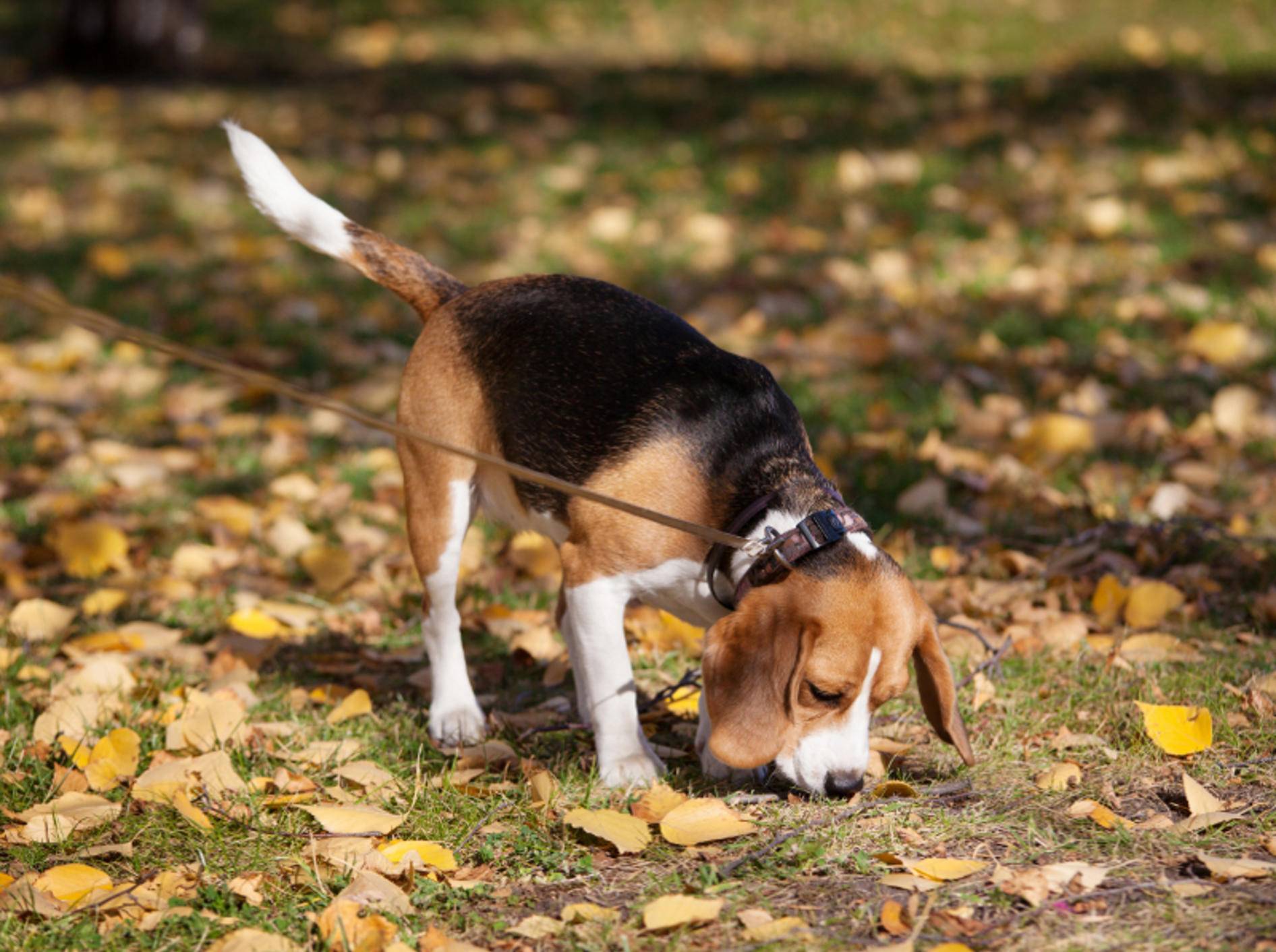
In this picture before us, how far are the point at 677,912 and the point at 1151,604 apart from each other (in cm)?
215

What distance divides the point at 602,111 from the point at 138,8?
4.46 m

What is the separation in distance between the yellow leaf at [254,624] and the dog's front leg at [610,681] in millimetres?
1447

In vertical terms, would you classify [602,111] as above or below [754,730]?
above

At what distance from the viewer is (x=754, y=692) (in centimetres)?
292

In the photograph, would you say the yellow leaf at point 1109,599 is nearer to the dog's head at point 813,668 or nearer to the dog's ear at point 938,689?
the dog's ear at point 938,689

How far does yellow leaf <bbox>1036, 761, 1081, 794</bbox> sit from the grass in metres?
0.05

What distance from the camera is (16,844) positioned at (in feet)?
10.1

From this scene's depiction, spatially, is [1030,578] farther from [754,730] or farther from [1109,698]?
[754,730]

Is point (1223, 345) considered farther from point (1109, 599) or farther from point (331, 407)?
point (331, 407)

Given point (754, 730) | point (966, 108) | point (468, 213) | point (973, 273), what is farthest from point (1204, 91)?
point (754, 730)

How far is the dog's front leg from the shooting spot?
3.35 metres

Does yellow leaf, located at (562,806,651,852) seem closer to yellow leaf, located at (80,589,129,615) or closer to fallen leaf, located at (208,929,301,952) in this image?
fallen leaf, located at (208,929,301,952)

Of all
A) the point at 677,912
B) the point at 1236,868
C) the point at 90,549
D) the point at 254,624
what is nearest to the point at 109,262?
the point at 90,549

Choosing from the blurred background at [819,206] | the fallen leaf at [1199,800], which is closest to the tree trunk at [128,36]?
the blurred background at [819,206]
